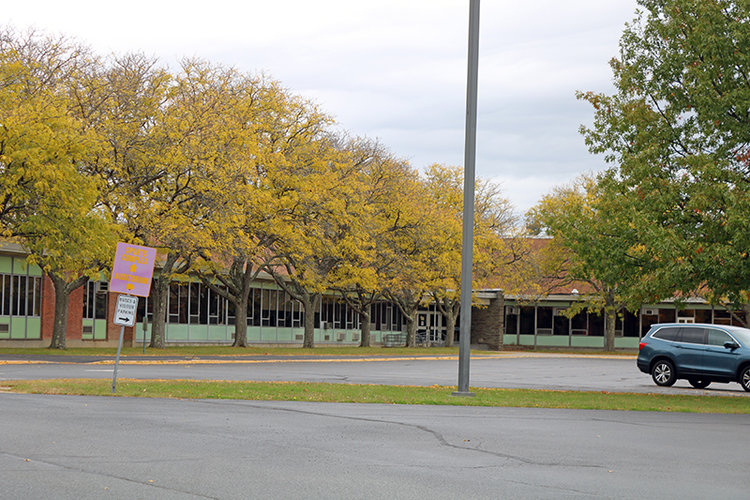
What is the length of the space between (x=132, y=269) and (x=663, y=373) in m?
16.1

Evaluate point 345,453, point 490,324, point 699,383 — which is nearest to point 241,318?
point 699,383

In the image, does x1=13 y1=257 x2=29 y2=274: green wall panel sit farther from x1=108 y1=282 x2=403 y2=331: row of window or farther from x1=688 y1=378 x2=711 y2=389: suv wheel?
x1=688 y1=378 x2=711 y2=389: suv wheel

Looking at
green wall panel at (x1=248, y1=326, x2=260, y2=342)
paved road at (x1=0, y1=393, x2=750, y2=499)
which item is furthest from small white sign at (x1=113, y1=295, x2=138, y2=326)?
green wall panel at (x1=248, y1=326, x2=260, y2=342)

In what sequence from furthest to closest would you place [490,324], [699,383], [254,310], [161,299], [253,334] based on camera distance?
1. [490,324]
2. [254,310]
3. [253,334]
4. [161,299]
5. [699,383]

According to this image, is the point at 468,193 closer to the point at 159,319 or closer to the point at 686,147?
the point at 686,147

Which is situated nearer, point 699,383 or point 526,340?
point 699,383

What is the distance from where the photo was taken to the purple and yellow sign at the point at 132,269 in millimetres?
16859

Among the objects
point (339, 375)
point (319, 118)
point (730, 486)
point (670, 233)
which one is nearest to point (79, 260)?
point (339, 375)

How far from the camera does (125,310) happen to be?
55.5 ft

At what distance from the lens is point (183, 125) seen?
35688 mm

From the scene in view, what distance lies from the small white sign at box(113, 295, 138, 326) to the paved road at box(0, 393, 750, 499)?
1.54m

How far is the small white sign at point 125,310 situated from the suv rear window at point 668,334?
51.6 ft

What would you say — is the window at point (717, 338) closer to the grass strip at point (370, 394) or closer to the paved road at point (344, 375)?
the paved road at point (344, 375)

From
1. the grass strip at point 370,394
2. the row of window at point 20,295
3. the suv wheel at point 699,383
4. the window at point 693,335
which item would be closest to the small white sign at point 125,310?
the grass strip at point 370,394
